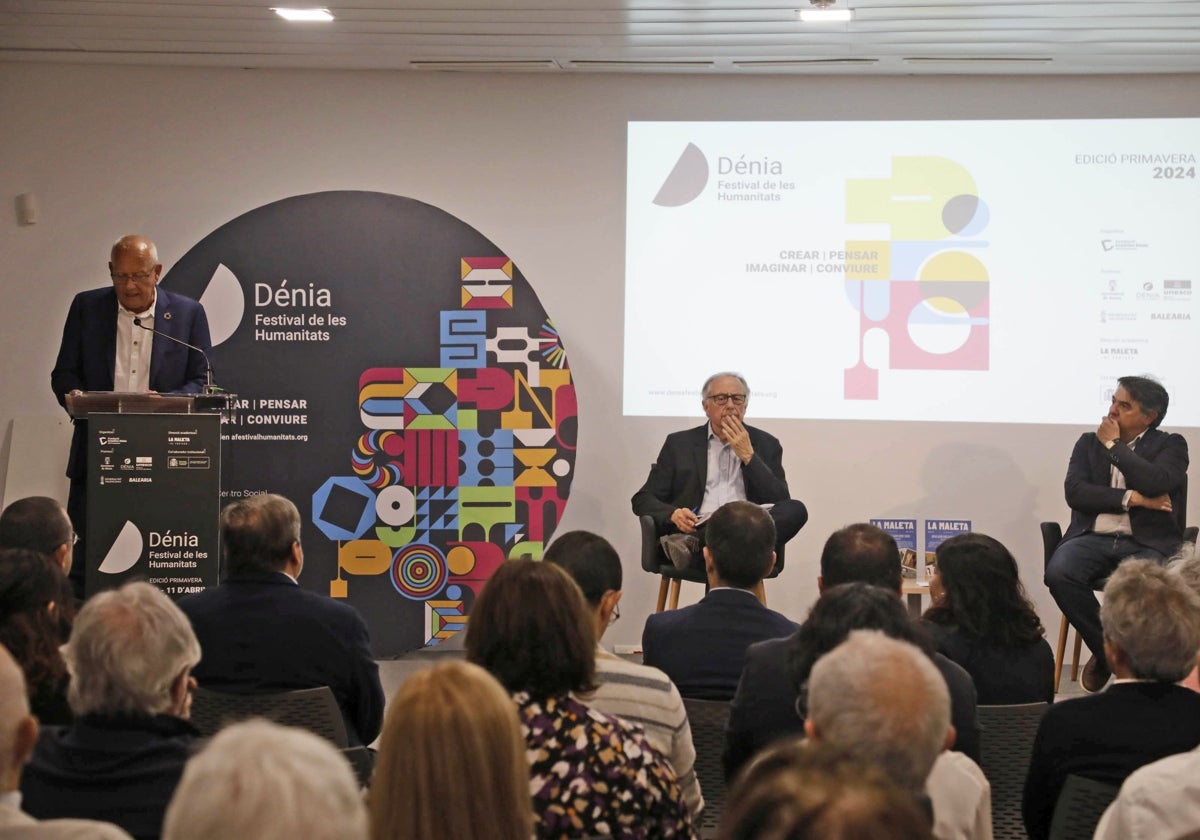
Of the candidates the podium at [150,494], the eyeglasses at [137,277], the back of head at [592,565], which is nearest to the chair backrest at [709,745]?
the back of head at [592,565]

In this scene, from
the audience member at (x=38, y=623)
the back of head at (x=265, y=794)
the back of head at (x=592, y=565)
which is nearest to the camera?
the back of head at (x=265, y=794)

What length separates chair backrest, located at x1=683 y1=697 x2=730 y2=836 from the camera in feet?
8.83

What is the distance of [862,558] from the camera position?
334cm

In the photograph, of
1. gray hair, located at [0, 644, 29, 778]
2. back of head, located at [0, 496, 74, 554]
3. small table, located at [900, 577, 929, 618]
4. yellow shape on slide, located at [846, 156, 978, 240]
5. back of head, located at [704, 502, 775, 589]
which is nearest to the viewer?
gray hair, located at [0, 644, 29, 778]

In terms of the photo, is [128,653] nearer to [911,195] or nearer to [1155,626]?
[1155,626]

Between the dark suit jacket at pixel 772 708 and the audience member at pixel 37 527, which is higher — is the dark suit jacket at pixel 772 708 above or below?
below

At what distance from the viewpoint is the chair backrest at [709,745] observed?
2.69 m

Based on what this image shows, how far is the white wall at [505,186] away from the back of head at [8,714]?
5.21 m

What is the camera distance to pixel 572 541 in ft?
10.1

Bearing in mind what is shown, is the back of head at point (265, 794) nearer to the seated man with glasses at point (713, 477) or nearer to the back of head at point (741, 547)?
the back of head at point (741, 547)

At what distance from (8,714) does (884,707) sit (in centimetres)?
114

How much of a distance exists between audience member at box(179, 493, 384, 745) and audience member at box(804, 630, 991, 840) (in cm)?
155

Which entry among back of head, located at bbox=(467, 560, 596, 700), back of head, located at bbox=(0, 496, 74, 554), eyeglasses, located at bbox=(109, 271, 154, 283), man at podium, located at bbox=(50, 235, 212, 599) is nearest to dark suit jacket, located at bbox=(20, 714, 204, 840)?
back of head, located at bbox=(467, 560, 596, 700)

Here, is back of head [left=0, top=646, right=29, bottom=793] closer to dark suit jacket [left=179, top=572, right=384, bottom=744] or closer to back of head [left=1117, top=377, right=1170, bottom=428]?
dark suit jacket [left=179, top=572, right=384, bottom=744]
